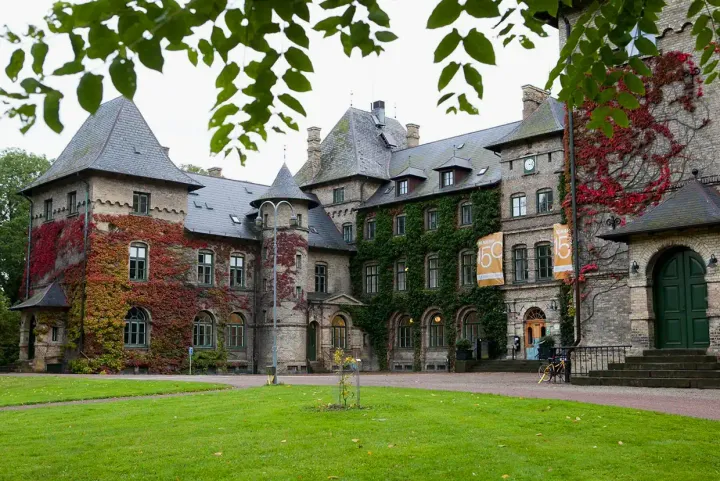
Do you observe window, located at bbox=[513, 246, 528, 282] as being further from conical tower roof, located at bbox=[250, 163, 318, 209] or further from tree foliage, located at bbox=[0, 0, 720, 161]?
tree foliage, located at bbox=[0, 0, 720, 161]

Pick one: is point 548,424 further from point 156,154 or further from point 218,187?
point 218,187

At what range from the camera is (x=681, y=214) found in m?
22.0

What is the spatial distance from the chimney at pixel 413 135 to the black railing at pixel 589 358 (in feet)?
98.4

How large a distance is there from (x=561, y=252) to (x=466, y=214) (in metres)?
6.93

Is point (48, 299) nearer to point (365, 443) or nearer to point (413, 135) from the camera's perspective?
point (413, 135)

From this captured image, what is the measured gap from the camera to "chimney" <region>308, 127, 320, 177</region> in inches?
2035

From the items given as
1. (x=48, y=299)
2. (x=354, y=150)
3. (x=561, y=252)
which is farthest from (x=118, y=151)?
(x=561, y=252)

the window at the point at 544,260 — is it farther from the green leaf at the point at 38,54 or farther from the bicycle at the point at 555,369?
the green leaf at the point at 38,54

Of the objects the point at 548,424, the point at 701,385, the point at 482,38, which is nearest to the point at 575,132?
the point at 701,385

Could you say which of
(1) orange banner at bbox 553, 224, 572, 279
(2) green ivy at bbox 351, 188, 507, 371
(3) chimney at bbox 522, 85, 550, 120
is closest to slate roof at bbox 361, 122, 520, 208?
(2) green ivy at bbox 351, 188, 507, 371

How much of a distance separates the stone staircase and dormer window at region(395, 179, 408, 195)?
25.1 metres

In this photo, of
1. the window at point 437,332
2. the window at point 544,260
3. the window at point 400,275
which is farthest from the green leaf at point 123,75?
the window at point 400,275

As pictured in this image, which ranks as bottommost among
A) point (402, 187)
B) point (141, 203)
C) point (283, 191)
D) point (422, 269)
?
point (422, 269)

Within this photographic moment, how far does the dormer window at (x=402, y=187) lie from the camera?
46.6m
